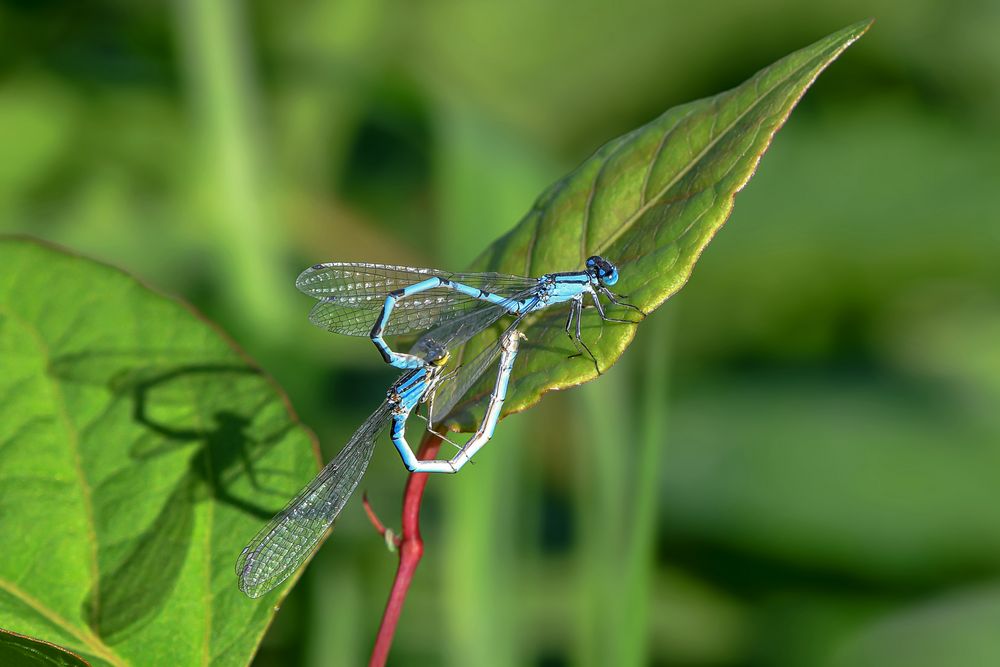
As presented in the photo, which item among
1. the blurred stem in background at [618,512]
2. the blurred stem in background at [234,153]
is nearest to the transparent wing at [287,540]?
the blurred stem in background at [618,512]

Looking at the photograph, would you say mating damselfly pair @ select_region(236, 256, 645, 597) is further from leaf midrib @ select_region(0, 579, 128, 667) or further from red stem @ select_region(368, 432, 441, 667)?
leaf midrib @ select_region(0, 579, 128, 667)

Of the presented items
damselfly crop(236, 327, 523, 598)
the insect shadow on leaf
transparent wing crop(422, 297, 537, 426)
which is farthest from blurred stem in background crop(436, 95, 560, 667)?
the insect shadow on leaf

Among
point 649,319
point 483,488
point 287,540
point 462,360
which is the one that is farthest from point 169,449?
point 649,319

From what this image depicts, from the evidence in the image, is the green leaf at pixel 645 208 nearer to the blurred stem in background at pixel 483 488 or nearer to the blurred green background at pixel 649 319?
the blurred green background at pixel 649 319

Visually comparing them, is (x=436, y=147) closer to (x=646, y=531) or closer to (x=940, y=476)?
(x=646, y=531)

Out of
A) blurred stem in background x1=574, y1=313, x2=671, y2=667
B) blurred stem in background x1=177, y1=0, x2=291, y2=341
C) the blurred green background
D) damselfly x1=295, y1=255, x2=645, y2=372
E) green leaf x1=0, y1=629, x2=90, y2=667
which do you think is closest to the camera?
green leaf x1=0, y1=629, x2=90, y2=667

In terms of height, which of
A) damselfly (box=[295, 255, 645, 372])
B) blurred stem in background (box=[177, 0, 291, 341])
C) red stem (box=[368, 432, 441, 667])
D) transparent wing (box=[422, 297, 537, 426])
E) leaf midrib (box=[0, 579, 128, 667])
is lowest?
leaf midrib (box=[0, 579, 128, 667])
